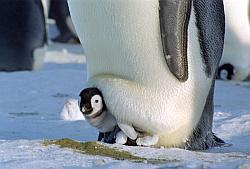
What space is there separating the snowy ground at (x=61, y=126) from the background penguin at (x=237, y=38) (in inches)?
9.0

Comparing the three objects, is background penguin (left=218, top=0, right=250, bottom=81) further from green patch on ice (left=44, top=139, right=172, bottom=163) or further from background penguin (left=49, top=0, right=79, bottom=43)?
green patch on ice (left=44, top=139, right=172, bottom=163)

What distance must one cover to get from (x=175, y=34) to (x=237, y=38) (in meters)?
3.29

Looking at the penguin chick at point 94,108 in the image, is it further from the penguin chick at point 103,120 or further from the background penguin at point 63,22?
the background penguin at point 63,22

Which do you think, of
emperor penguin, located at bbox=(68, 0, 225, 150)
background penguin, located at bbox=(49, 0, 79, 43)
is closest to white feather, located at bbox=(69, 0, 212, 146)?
emperor penguin, located at bbox=(68, 0, 225, 150)

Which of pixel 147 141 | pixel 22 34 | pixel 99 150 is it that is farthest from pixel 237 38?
pixel 99 150

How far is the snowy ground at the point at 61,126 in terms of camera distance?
8.44ft

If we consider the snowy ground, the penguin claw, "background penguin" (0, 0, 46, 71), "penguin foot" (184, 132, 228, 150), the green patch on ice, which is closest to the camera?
the snowy ground

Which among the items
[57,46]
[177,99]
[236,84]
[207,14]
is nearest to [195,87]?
[177,99]

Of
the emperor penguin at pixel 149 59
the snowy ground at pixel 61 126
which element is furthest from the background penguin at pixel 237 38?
the emperor penguin at pixel 149 59

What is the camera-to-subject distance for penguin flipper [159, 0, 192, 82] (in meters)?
3.09

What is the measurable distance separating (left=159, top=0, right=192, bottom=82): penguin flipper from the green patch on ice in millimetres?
428

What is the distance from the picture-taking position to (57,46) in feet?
30.7

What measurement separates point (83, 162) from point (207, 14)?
0.98 m

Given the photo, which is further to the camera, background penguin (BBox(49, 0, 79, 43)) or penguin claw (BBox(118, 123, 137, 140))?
background penguin (BBox(49, 0, 79, 43))
